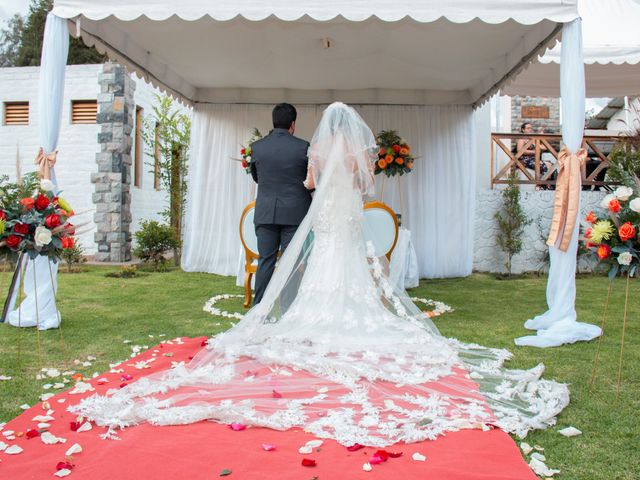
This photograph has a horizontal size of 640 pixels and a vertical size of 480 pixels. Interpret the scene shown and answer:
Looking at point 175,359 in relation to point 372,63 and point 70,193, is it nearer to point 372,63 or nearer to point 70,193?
point 372,63

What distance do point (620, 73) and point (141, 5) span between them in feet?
Answer: 21.1

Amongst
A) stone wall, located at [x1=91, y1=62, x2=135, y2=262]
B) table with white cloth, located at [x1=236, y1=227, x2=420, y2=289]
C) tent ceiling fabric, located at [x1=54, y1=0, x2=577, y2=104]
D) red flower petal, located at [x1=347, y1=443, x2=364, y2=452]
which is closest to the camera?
red flower petal, located at [x1=347, y1=443, x2=364, y2=452]

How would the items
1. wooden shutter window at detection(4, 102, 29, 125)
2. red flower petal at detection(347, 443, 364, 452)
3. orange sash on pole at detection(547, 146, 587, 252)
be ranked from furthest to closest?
wooden shutter window at detection(4, 102, 29, 125) → orange sash on pole at detection(547, 146, 587, 252) → red flower petal at detection(347, 443, 364, 452)

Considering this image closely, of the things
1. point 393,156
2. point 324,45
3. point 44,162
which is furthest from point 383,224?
point 44,162

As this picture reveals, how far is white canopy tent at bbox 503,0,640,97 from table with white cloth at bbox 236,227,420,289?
2579 mm

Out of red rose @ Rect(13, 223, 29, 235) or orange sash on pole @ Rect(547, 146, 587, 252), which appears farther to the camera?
orange sash on pole @ Rect(547, 146, 587, 252)

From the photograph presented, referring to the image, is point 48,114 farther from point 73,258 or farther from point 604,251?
point 73,258

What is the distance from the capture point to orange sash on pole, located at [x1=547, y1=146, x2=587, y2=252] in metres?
4.51

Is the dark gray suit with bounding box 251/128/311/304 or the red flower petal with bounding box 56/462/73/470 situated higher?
the dark gray suit with bounding box 251/128/311/304

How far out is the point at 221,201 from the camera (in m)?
8.73

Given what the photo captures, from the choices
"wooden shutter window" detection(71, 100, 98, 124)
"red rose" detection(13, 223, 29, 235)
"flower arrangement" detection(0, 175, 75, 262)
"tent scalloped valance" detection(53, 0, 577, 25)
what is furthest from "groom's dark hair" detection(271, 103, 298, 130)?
"wooden shutter window" detection(71, 100, 98, 124)

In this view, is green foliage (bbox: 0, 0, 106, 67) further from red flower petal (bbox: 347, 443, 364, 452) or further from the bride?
red flower petal (bbox: 347, 443, 364, 452)

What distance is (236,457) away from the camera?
2.22 meters

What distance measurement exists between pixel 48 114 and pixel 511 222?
6662mm
